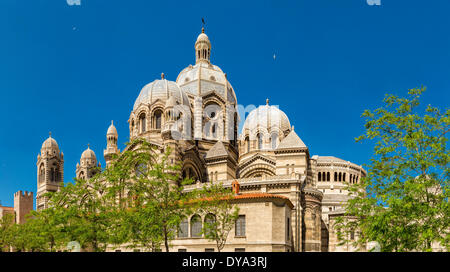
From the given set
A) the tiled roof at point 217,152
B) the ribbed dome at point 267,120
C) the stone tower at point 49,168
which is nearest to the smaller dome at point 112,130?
the tiled roof at point 217,152

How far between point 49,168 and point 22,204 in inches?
367

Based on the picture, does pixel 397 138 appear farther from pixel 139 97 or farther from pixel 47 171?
pixel 47 171

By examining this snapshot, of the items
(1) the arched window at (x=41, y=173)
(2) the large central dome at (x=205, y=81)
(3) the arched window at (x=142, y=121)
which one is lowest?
(1) the arched window at (x=41, y=173)

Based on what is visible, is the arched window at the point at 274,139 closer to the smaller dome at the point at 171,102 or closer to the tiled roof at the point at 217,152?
the tiled roof at the point at 217,152

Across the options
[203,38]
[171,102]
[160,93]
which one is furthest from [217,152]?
[203,38]

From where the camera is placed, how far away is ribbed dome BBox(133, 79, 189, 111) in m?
60.2

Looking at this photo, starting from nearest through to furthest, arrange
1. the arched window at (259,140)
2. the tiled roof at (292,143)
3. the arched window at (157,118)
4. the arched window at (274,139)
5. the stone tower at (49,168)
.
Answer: the tiled roof at (292,143) < the arched window at (157,118) < the arched window at (274,139) < the arched window at (259,140) < the stone tower at (49,168)

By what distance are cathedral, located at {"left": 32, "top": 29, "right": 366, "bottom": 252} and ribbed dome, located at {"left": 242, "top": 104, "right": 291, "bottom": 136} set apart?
17 centimetres

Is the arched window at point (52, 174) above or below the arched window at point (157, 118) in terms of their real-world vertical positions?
below

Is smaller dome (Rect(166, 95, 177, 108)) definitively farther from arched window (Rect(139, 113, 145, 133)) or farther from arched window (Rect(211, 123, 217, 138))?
arched window (Rect(211, 123, 217, 138))

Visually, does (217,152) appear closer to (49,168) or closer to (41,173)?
(49,168)

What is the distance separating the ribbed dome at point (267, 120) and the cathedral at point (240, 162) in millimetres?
171

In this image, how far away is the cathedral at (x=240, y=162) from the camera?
37.2 m

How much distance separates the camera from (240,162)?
64.2m
